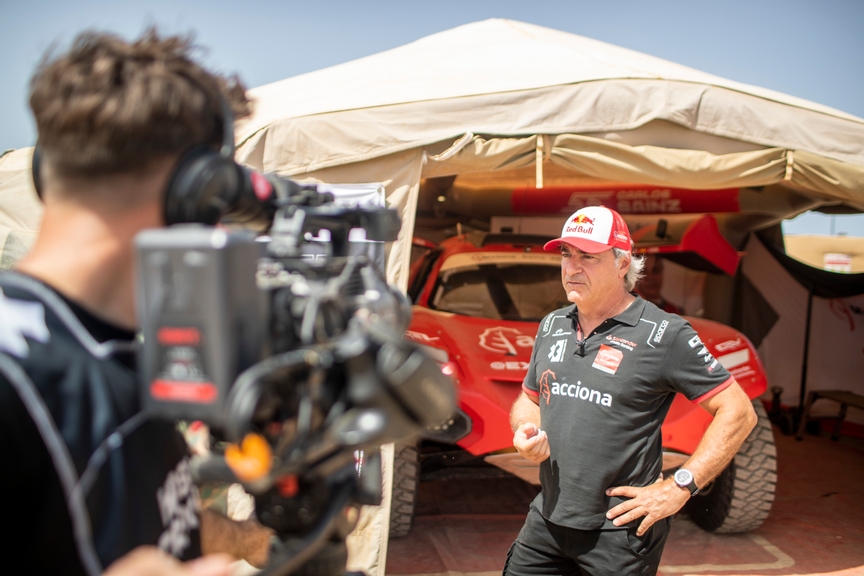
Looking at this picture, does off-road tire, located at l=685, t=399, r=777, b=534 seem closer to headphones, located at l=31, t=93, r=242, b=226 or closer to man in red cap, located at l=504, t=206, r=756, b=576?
man in red cap, located at l=504, t=206, r=756, b=576

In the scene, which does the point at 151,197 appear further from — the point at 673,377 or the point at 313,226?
the point at 673,377

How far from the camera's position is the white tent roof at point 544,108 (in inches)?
138

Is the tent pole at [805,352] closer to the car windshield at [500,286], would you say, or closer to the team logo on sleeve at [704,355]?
the car windshield at [500,286]

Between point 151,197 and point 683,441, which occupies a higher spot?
point 151,197

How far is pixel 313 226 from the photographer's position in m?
1.09

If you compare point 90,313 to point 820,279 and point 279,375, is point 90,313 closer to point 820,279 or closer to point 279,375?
point 279,375

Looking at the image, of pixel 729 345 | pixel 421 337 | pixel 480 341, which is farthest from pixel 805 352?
pixel 421 337

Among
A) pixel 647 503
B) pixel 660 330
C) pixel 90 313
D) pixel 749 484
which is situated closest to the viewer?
pixel 90 313

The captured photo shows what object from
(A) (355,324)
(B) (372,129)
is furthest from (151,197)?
(B) (372,129)

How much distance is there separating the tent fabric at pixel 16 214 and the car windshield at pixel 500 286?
2.82 metres

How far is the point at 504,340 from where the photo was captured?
4422mm

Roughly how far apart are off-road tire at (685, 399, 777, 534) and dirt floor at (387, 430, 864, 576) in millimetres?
202

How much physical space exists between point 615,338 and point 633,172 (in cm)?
167

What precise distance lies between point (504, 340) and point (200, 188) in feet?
11.9
